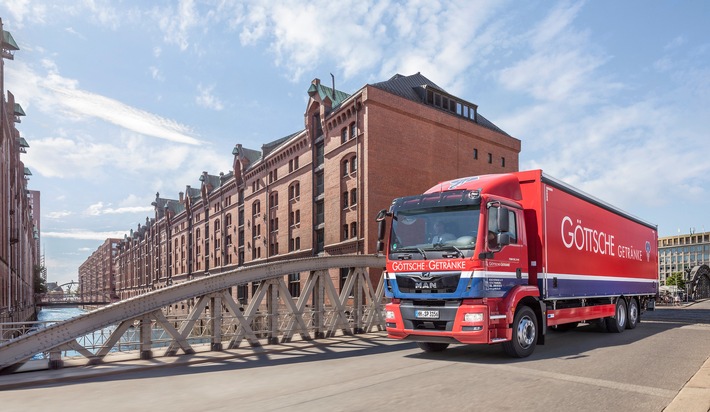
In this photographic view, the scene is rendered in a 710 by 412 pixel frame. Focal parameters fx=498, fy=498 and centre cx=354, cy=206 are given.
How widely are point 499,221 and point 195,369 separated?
661cm

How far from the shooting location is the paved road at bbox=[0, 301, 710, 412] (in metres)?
6.65

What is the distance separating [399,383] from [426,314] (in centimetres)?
227

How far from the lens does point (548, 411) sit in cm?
609

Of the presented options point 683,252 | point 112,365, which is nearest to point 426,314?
point 112,365

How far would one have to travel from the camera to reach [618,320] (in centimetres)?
1566

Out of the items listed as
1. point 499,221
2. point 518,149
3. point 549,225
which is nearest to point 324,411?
point 499,221

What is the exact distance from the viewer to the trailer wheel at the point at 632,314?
16812mm

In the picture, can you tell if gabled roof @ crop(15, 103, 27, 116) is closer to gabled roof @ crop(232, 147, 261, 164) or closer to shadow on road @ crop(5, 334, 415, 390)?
gabled roof @ crop(232, 147, 261, 164)

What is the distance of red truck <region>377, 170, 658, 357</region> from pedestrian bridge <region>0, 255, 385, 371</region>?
3.83m

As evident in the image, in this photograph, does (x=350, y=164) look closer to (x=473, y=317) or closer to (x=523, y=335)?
(x=523, y=335)

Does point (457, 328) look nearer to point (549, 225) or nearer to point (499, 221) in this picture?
point (499, 221)

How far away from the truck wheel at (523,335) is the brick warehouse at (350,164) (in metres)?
19.3

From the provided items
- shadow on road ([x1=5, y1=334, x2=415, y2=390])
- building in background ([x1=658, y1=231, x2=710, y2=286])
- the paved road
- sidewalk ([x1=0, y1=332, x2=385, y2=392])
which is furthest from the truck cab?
building in background ([x1=658, y1=231, x2=710, y2=286])

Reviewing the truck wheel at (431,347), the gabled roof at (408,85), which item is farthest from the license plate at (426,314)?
the gabled roof at (408,85)
